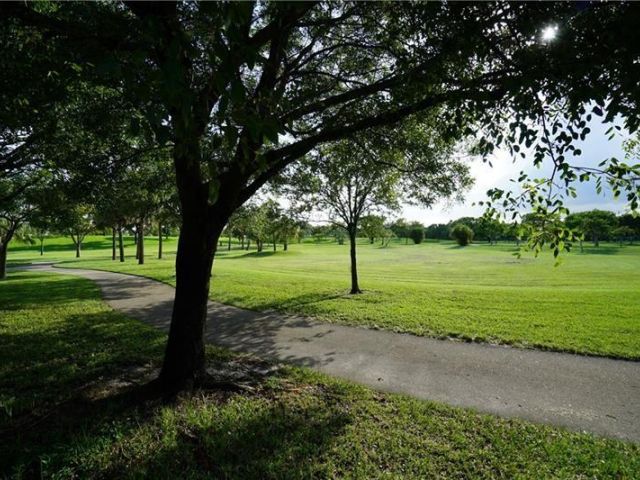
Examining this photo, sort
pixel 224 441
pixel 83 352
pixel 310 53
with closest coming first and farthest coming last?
pixel 224 441, pixel 310 53, pixel 83 352

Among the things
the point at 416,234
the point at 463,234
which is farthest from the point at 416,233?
the point at 463,234

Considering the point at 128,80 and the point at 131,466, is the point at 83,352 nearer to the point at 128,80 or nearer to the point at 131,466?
the point at 131,466

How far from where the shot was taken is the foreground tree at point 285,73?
1.58 meters

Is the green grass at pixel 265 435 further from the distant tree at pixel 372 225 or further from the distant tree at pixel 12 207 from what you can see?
the distant tree at pixel 12 207

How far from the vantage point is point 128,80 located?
5.06 feet

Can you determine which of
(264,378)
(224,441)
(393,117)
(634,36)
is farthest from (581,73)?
(264,378)

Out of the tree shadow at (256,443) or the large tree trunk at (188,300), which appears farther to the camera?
the large tree trunk at (188,300)

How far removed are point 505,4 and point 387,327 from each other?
7116mm

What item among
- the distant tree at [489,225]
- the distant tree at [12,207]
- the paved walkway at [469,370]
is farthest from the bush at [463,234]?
the distant tree at [489,225]

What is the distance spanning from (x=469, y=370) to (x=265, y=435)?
3784 millimetres

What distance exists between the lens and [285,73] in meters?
5.30

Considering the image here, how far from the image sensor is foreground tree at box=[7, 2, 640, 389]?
1.58m

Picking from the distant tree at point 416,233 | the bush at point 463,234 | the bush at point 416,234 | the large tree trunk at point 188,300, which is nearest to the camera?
the large tree trunk at point 188,300

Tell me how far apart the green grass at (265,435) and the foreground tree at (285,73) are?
914mm
